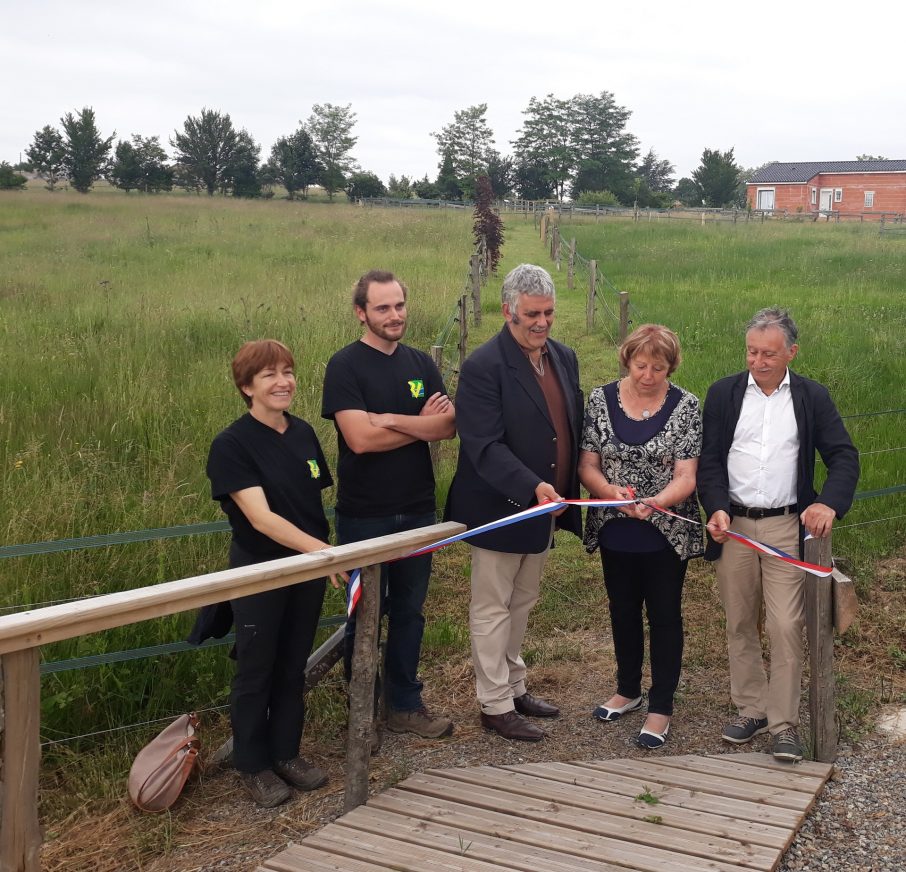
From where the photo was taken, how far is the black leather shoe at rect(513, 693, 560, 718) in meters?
4.63

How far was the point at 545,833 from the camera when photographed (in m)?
3.42

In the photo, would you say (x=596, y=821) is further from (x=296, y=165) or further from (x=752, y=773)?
(x=296, y=165)

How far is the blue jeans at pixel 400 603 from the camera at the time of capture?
418cm

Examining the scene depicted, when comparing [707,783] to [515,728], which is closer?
[707,783]

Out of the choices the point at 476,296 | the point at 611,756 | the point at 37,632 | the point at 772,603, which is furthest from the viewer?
the point at 476,296

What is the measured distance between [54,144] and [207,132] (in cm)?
1054

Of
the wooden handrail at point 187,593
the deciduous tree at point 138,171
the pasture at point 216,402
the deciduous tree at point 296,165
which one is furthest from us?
the deciduous tree at point 296,165

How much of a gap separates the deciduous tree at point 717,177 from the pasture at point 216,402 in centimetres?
4996

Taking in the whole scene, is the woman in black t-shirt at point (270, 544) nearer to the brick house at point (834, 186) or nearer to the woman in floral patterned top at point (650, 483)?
the woman in floral patterned top at point (650, 483)

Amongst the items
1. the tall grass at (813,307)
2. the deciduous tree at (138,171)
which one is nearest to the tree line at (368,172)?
the deciduous tree at (138,171)

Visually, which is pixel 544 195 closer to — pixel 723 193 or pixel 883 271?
pixel 723 193

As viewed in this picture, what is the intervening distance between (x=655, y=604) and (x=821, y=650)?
0.69m

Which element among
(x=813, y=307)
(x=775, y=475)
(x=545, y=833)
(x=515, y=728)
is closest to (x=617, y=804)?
(x=545, y=833)

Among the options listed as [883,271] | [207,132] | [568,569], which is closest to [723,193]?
[207,132]
